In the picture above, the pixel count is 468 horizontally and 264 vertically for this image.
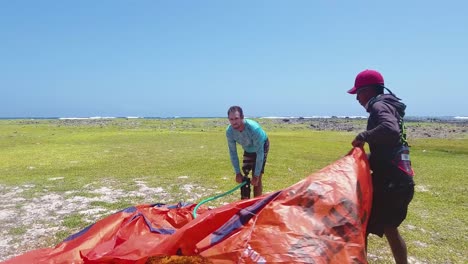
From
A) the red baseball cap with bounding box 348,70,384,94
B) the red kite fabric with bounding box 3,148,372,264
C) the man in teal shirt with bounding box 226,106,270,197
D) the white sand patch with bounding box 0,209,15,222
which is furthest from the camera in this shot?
the white sand patch with bounding box 0,209,15,222

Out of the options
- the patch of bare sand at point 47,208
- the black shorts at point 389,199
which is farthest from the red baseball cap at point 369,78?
the patch of bare sand at point 47,208

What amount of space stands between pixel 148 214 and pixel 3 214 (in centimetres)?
355

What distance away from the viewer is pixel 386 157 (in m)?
3.86

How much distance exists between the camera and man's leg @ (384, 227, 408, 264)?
4.03 meters

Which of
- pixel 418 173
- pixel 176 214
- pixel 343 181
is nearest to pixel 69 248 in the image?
pixel 176 214

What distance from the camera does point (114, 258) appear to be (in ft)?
12.5

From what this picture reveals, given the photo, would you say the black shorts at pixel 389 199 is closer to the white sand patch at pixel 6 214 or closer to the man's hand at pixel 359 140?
the man's hand at pixel 359 140

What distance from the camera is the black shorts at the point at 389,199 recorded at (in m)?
3.81

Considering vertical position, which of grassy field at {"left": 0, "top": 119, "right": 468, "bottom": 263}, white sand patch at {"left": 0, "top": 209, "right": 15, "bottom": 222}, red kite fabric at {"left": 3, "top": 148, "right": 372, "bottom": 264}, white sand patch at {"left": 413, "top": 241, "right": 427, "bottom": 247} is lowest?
white sand patch at {"left": 413, "top": 241, "right": 427, "bottom": 247}

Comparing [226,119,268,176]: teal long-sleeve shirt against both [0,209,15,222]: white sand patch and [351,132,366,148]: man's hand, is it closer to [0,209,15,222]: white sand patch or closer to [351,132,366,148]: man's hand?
[351,132,366,148]: man's hand

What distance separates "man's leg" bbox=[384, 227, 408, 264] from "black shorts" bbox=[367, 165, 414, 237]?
0.10m

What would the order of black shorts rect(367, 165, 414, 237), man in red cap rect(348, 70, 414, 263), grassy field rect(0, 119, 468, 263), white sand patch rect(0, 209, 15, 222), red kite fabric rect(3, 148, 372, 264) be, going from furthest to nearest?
white sand patch rect(0, 209, 15, 222), grassy field rect(0, 119, 468, 263), black shorts rect(367, 165, 414, 237), man in red cap rect(348, 70, 414, 263), red kite fabric rect(3, 148, 372, 264)

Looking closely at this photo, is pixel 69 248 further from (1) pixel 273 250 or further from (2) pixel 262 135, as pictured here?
(2) pixel 262 135

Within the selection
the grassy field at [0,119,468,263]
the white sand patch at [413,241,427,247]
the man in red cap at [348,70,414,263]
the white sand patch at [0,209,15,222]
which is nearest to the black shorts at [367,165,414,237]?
the man in red cap at [348,70,414,263]
